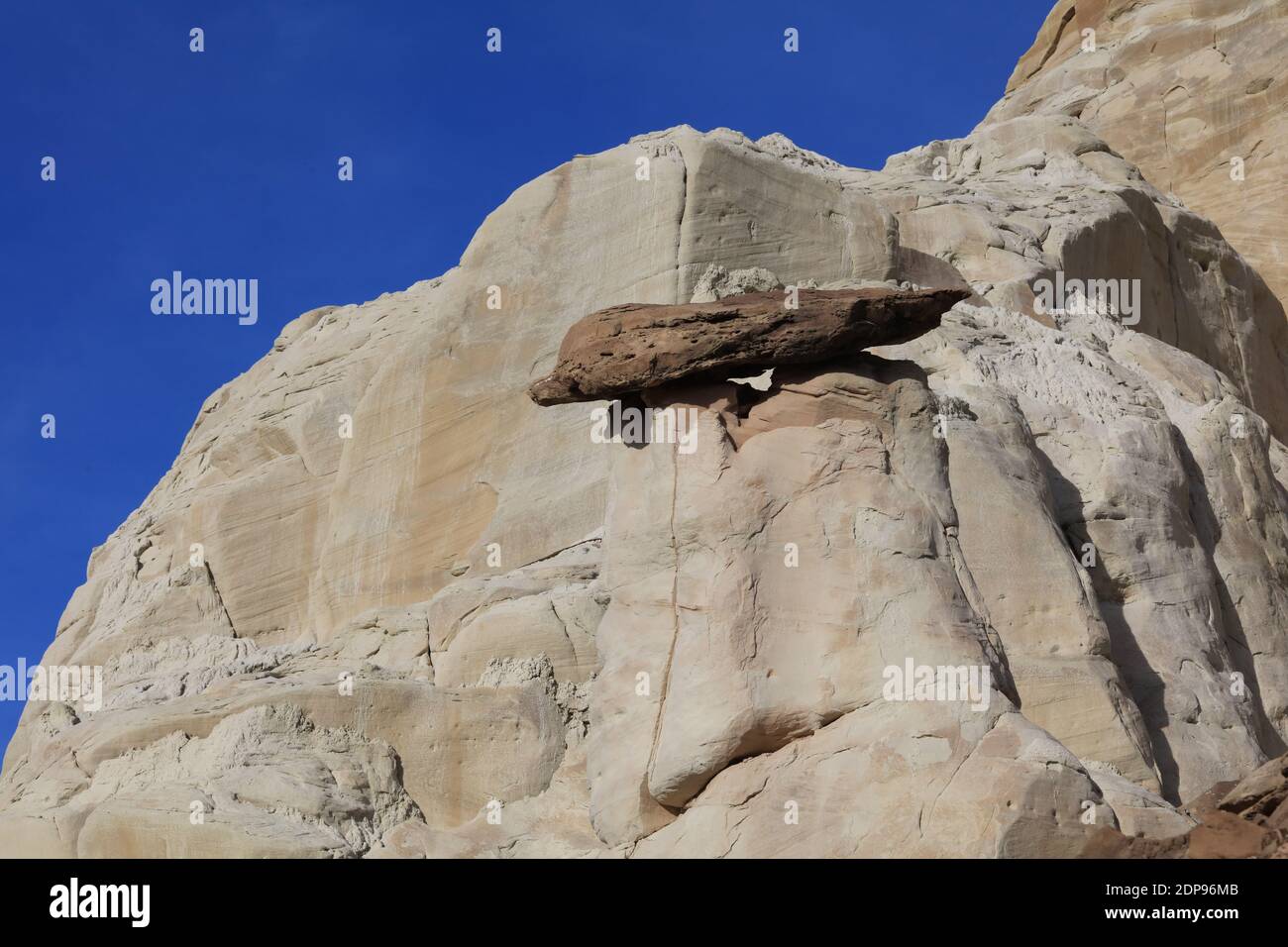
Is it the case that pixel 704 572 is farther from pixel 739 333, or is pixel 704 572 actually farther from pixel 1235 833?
pixel 1235 833

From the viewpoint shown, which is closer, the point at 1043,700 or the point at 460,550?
the point at 1043,700

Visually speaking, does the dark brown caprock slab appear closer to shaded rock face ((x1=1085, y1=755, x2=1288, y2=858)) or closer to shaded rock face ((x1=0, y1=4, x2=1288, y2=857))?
shaded rock face ((x1=0, y1=4, x2=1288, y2=857))

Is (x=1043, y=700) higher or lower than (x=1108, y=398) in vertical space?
lower

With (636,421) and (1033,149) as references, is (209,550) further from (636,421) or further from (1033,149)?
(1033,149)

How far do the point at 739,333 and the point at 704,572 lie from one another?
5.90ft

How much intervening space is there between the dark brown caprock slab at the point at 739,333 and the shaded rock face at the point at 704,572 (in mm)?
190

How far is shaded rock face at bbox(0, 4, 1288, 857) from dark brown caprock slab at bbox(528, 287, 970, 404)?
0.62 ft

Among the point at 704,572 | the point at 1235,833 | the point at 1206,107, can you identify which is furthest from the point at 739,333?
the point at 1206,107

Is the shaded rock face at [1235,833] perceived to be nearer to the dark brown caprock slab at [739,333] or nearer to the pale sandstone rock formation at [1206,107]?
the dark brown caprock slab at [739,333]

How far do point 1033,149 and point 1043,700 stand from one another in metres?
15.3

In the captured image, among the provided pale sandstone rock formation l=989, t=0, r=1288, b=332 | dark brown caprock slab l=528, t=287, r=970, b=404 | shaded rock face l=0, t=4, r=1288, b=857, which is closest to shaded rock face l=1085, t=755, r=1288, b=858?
shaded rock face l=0, t=4, r=1288, b=857

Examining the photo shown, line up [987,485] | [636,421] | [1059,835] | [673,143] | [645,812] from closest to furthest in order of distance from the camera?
[1059,835]
[645,812]
[636,421]
[987,485]
[673,143]

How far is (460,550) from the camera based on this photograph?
21.0 m
